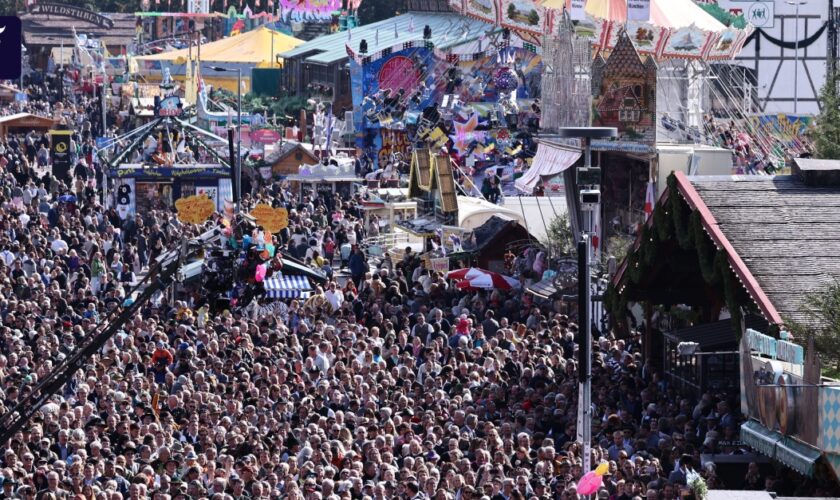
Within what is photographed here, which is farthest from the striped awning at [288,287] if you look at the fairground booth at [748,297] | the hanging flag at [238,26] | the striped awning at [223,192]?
the hanging flag at [238,26]

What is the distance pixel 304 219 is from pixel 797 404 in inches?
992

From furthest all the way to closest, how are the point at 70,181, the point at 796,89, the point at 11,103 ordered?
the point at 11,103, the point at 796,89, the point at 70,181

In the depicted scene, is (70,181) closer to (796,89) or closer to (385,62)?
(385,62)

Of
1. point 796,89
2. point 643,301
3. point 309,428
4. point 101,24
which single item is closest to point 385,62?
point 796,89

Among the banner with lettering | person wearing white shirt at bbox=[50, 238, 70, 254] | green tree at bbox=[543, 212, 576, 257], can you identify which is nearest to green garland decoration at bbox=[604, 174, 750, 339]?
green tree at bbox=[543, 212, 576, 257]

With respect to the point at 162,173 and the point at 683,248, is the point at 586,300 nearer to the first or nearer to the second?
the point at 683,248

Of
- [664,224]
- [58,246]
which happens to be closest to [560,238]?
[58,246]

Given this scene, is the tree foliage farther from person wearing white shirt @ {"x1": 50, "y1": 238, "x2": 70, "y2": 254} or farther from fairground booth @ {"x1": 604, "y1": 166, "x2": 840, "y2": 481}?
fairground booth @ {"x1": 604, "y1": 166, "x2": 840, "y2": 481}

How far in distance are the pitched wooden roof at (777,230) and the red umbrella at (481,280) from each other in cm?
888

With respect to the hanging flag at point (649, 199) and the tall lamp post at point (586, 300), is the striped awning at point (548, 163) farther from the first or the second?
the tall lamp post at point (586, 300)

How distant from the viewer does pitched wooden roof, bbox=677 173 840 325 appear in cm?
2055

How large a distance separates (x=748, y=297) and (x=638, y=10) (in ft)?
66.4

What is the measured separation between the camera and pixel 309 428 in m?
20.2

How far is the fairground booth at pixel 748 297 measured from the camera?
59.0 ft
